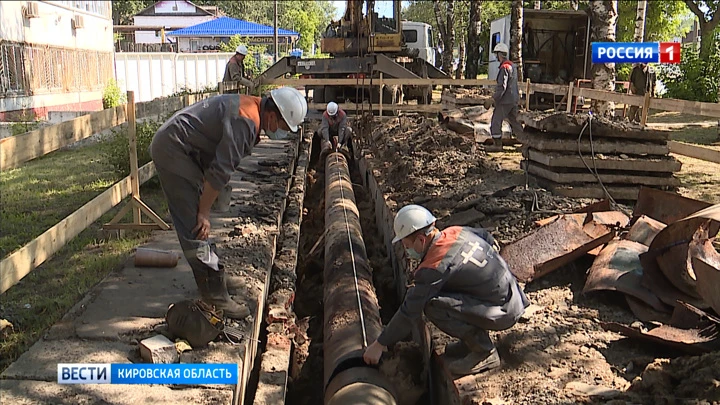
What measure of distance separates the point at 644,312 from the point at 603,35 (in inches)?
354

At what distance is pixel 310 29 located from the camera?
204 feet

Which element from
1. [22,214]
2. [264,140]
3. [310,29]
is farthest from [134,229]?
[310,29]

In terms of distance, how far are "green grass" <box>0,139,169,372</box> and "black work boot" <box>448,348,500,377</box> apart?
8.90ft

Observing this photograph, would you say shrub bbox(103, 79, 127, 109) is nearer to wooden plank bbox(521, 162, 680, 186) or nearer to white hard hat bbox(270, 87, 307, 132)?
wooden plank bbox(521, 162, 680, 186)

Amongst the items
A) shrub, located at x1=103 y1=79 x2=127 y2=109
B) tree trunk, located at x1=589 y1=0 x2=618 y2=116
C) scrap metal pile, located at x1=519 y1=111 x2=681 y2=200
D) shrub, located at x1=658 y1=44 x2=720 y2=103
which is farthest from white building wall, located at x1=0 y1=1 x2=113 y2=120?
shrub, located at x1=658 y1=44 x2=720 y2=103

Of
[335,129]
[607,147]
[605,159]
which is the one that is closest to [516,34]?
[335,129]

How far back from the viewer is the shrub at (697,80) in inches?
693

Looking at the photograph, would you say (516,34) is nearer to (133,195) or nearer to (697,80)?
(697,80)

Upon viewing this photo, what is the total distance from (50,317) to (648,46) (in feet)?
38.2

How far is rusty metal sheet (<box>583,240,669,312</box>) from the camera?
14.3 ft

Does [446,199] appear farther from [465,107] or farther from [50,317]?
[465,107]

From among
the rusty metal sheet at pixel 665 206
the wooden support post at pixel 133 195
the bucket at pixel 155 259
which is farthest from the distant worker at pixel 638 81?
the bucket at pixel 155 259

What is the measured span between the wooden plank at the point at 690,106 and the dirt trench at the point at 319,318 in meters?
4.21

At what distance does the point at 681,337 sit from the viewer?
12.2 feet
